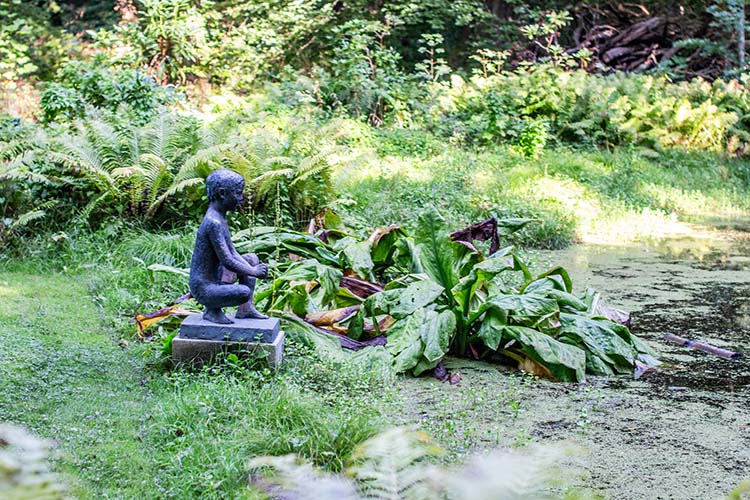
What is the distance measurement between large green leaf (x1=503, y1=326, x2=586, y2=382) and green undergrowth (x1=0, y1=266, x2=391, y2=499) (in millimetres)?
891

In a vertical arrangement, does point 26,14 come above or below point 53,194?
above

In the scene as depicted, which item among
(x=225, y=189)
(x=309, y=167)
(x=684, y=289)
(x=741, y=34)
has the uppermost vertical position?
Result: (x=741, y=34)

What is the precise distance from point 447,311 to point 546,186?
18.5 ft

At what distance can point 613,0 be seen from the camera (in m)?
19.4

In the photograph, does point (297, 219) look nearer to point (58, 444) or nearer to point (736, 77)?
point (58, 444)

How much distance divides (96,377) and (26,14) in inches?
665

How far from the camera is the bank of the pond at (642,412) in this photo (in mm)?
3445

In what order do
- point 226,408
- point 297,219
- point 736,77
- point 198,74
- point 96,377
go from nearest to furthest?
point 226,408 → point 96,377 → point 297,219 → point 198,74 → point 736,77

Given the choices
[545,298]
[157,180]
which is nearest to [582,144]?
[157,180]

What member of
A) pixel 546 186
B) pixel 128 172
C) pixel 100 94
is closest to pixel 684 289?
pixel 546 186

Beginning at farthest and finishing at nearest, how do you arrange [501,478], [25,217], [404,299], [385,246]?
[25,217]
[385,246]
[404,299]
[501,478]

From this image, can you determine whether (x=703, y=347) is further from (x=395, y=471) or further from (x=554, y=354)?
(x=395, y=471)

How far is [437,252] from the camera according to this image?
17.1 feet

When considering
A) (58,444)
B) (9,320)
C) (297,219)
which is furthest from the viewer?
(297,219)
